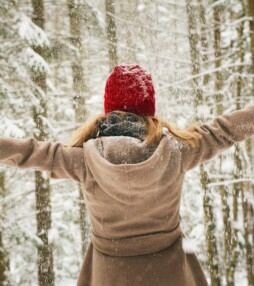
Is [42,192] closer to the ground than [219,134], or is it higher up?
closer to the ground

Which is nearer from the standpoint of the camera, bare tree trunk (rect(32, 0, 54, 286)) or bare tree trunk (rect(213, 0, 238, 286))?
bare tree trunk (rect(32, 0, 54, 286))

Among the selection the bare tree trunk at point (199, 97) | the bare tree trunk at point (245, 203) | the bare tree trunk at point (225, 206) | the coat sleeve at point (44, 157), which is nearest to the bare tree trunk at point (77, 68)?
the bare tree trunk at point (199, 97)

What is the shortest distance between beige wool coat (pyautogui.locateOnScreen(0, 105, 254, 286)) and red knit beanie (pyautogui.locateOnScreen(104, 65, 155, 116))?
23cm

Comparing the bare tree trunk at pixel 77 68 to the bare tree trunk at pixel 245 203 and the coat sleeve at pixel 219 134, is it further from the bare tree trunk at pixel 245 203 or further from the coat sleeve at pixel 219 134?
the coat sleeve at pixel 219 134

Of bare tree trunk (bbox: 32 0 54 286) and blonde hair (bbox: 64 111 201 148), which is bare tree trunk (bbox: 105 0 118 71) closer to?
bare tree trunk (bbox: 32 0 54 286)

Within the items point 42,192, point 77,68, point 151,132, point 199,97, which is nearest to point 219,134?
point 151,132

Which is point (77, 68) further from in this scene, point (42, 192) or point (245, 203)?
point (245, 203)

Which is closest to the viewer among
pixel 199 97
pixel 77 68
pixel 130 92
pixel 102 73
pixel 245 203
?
pixel 130 92

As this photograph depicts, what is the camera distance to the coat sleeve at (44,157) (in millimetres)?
1834

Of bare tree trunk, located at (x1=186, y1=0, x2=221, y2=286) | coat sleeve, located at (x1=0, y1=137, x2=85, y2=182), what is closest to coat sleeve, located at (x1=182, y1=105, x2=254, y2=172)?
coat sleeve, located at (x1=0, y1=137, x2=85, y2=182)

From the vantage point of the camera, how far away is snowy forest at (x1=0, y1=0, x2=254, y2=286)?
7.48m

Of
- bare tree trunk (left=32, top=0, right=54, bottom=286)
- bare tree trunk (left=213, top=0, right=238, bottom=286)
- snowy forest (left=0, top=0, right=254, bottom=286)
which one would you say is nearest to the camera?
snowy forest (left=0, top=0, right=254, bottom=286)

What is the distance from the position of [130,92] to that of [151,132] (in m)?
0.29

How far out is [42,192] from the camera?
8000mm
